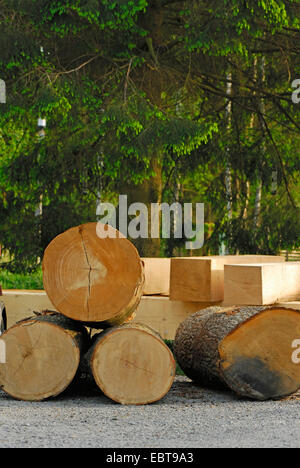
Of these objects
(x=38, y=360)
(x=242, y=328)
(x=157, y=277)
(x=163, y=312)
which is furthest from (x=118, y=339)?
(x=157, y=277)

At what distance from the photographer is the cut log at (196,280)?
6137 mm

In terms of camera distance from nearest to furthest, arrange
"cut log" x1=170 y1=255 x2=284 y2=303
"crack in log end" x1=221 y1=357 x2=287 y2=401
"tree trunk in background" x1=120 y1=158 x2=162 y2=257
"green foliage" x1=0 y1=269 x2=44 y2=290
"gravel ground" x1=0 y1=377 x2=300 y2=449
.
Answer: "gravel ground" x1=0 y1=377 x2=300 y2=449 → "crack in log end" x1=221 y1=357 x2=287 y2=401 → "cut log" x1=170 y1=255 x2=284 y2=303 → "tree trunk in background" x1=120 y1=158 x2=162 y2=257 → "green foliage" x1=0 y1=269 x2=44 y2=290

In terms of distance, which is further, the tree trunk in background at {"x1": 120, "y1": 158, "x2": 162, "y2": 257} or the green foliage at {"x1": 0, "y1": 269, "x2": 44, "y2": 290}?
the green foliage at {"x1": 0, "y1": 269, "x2": 44, "y2": 290}

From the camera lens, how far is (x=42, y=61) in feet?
27.0

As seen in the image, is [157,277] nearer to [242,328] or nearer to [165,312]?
[165,312]

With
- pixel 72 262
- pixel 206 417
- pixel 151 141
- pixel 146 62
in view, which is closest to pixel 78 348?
pixel 72 262

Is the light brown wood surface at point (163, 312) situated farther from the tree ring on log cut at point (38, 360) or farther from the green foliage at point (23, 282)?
the green foliage at point (23, 282)

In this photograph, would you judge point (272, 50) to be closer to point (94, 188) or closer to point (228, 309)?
point (94, 188)

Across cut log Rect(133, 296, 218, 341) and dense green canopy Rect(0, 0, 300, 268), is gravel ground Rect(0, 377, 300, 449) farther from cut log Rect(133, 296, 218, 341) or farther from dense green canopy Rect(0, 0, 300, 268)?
dense green canopy Rect(0, 0, 300, 268)

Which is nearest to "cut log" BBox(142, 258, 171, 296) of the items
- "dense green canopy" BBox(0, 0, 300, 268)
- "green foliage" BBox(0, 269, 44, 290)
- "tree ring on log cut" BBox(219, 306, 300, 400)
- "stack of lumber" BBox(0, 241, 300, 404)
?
"stack of lumber" BBox(0, 241, 300, 404)

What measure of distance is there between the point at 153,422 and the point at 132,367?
662 millimetres

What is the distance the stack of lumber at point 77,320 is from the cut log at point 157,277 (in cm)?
161

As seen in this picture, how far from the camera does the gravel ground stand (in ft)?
12.5

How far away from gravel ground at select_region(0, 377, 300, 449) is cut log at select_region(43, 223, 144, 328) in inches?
26.4
